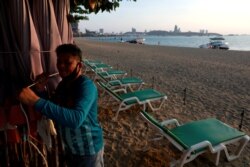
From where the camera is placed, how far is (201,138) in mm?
3473

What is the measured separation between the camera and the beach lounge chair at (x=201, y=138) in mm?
3241

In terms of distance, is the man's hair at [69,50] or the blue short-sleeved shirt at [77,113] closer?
the blue short-sleeved shirt at [77,113]

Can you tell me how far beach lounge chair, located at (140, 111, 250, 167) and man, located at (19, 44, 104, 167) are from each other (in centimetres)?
147

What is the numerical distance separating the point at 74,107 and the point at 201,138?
241cm

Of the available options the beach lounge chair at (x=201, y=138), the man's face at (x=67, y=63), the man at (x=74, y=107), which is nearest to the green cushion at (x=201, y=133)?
the beach lounge chair at (x=201, y=138)

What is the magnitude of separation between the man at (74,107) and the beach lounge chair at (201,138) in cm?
147

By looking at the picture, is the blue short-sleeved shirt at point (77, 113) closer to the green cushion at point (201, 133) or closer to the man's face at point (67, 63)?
the man's face at point (67, 63)

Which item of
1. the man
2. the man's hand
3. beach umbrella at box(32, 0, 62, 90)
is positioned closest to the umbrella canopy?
beach umbrella at box(32, 0, 62, 90)

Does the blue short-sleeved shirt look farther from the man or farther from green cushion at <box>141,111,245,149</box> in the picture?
green cushion at <box>141,111,245,149</box>

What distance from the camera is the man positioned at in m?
1.54

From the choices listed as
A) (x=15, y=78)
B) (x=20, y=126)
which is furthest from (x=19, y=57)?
(x=20, y=126)

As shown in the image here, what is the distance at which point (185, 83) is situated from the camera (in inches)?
401

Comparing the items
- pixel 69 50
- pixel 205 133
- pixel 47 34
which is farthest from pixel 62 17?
pixel 205 133

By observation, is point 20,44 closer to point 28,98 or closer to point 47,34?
point 47,34
